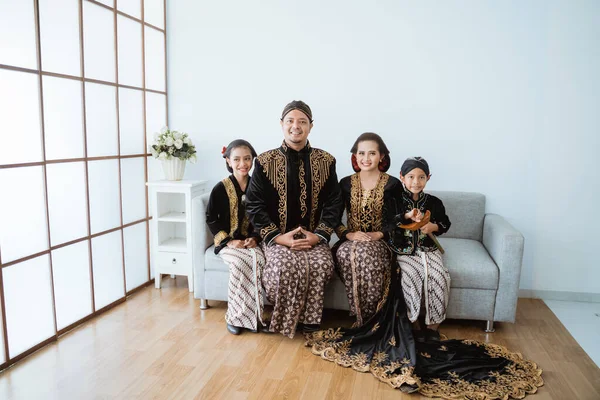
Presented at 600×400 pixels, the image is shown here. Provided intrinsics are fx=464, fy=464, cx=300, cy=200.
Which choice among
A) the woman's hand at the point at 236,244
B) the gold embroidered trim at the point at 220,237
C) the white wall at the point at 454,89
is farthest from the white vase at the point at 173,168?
the woman's hand at the point at 236,244

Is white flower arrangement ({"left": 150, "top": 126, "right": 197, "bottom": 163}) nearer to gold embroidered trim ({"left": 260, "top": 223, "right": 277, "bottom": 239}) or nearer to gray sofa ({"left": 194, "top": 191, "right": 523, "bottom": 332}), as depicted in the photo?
gray sofa ({"left": 194, "top": 191, "right": 523, "bottom": 332})

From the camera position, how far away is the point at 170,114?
3.96m

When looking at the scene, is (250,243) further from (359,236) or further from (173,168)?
(173,168)

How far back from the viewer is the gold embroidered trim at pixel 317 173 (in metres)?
2.92

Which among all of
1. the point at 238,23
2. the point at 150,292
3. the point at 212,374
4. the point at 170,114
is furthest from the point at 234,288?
the point at 238,23

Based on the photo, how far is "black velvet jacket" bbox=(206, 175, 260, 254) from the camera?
3.05m

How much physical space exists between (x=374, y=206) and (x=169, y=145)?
1.64 m

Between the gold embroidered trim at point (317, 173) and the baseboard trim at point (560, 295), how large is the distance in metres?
1.77

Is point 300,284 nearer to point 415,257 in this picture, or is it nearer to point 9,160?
Answer: point 415,257

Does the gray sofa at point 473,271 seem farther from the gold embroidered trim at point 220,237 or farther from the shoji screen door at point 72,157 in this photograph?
the shoji screen door at point 72,157

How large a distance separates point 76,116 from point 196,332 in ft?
5.01

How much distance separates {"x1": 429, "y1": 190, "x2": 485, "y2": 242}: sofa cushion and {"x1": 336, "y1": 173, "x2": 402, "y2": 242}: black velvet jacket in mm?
651

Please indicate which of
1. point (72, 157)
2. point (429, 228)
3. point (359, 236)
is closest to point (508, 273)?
point (429, 228)

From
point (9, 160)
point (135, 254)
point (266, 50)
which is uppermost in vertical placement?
point (266, 50)
